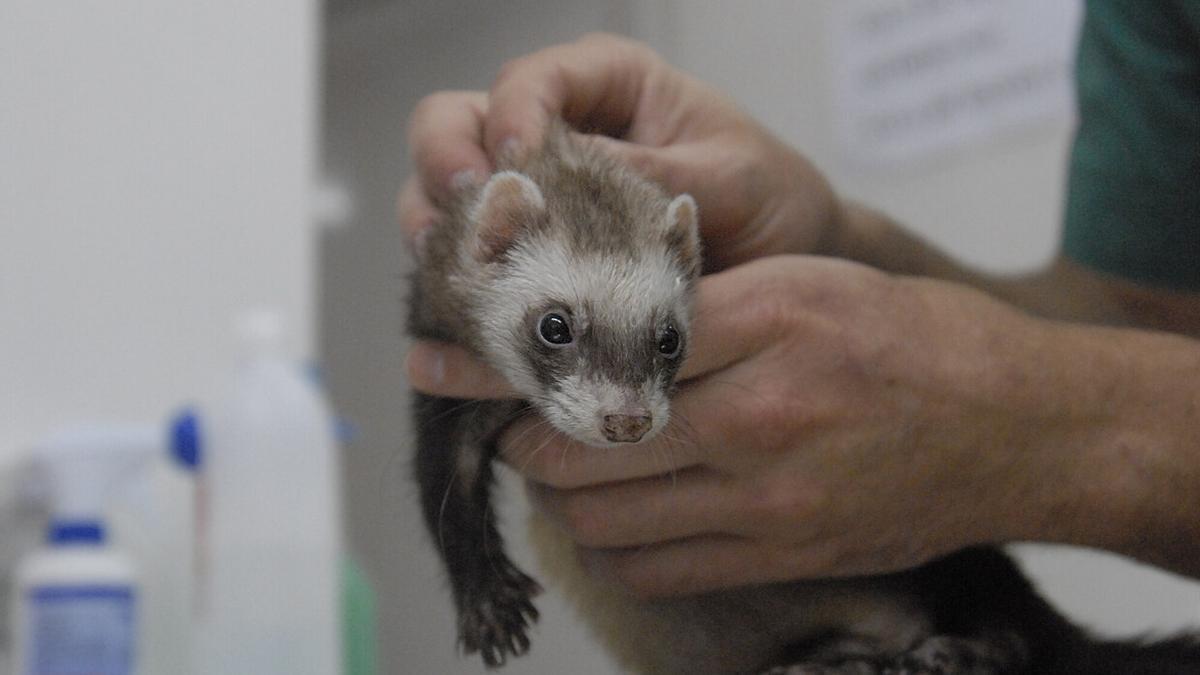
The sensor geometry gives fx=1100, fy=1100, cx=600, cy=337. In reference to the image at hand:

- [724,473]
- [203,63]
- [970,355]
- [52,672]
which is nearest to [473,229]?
[724,473]

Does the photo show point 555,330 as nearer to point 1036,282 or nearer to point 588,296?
point 588,296

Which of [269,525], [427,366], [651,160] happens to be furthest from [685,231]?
[269,525]

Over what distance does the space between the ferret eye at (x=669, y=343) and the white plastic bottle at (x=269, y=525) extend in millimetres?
324

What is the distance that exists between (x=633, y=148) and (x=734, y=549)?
242mm

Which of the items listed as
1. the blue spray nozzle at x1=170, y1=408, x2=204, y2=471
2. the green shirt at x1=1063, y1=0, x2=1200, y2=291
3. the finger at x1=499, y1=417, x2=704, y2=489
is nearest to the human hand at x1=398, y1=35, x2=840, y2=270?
the finger at x1=499, y1=417, x2=704, y2=489

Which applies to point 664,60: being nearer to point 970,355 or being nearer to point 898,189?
point 898,189

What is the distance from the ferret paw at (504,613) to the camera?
0.53m

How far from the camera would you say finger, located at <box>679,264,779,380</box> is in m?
0.57

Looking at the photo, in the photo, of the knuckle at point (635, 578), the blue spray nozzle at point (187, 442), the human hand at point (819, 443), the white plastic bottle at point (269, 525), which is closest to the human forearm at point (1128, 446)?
the human hand at point (819, 443)

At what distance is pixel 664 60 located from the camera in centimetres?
59

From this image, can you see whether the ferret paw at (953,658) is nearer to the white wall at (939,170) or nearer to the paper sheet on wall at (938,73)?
the white wall at (939,170)

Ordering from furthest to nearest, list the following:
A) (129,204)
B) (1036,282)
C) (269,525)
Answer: (129,204), (269,525), (1036,282)

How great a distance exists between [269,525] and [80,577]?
190mm

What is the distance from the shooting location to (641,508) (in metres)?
0.60
